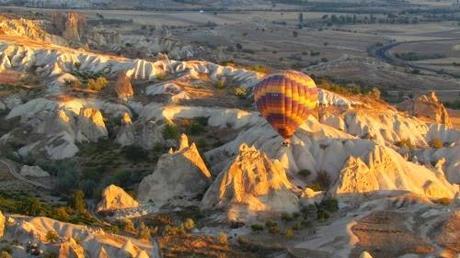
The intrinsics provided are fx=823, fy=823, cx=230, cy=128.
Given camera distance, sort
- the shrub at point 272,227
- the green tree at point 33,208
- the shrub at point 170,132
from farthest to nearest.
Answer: the shrub at point 170,132, the green tree at point 33,208, the shrub at point 272,227

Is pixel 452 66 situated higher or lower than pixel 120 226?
lower

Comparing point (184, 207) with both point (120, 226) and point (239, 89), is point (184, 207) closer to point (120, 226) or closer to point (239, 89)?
point (120, 226)

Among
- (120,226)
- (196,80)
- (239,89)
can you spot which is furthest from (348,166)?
(196,80)

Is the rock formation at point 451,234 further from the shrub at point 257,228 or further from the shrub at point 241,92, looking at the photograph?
the shrub at point 241,92

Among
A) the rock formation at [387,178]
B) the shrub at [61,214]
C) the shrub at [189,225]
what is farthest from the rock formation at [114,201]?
the rock formation at [387,178]

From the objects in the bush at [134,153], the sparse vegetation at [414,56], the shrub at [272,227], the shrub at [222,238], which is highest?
the shrub at [222,238]

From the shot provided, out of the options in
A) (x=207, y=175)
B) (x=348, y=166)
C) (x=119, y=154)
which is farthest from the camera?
(x=119, y=154)
